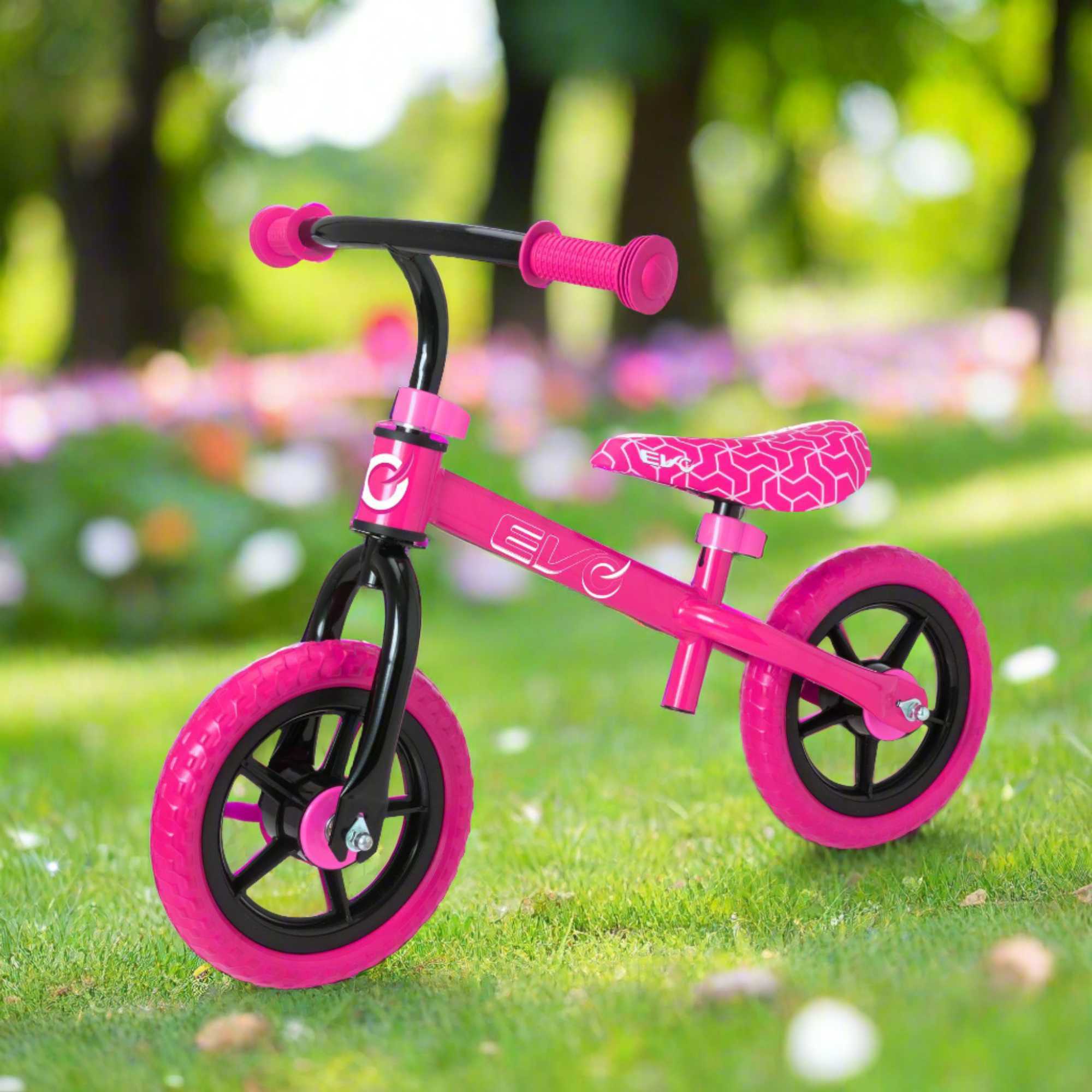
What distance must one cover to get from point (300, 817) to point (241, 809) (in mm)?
163

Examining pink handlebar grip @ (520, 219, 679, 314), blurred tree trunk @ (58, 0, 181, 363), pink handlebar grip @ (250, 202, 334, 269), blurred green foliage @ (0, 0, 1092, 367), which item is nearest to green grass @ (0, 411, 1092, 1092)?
pink handlebar grip @ (520, 219, 679, 314)

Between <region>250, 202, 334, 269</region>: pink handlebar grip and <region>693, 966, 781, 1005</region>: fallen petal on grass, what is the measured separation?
1.34 meters

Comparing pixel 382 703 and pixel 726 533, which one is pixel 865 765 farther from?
pixel 382 703

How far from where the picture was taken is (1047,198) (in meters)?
9.99

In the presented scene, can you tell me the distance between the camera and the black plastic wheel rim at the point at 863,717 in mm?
2625

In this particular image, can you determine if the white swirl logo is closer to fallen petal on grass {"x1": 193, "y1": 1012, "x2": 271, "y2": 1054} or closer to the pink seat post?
the pink seat post

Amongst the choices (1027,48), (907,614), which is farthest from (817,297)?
(907,614)

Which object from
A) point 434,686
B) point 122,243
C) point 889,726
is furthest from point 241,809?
point 122,243

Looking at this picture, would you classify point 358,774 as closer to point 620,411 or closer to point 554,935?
point 554,935

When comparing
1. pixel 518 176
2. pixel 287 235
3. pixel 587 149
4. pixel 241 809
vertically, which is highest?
pixel 587 149

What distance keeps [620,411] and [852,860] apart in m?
4.76

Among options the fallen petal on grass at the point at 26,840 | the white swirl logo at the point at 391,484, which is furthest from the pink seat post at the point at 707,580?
the fallen petal on grass at the point at 26,840

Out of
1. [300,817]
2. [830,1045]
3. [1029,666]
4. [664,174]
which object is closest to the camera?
[830,1045]

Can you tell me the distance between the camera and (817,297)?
23859mm
